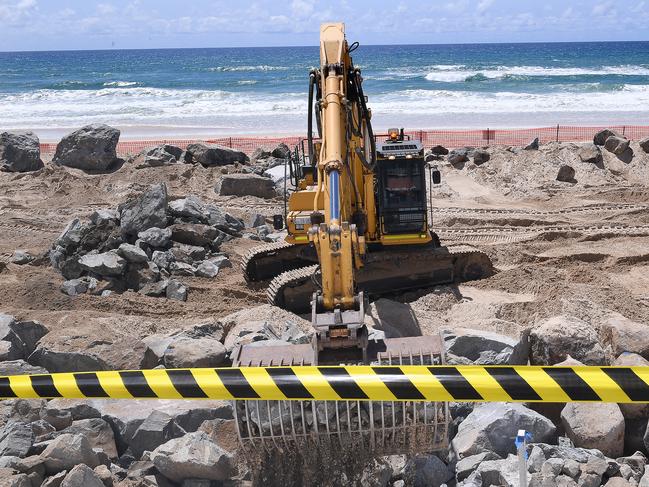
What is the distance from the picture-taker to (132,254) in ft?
35.1

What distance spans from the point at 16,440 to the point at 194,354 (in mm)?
2090

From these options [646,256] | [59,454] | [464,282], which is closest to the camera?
[59,454]

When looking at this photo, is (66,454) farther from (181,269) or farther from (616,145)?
(616,145)

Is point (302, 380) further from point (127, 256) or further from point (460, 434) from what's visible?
point (127, 256)

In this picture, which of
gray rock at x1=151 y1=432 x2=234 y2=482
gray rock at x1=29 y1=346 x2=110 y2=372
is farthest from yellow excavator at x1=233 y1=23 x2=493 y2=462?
gray rock at x1=29 y1=346 x2=110 y2=372

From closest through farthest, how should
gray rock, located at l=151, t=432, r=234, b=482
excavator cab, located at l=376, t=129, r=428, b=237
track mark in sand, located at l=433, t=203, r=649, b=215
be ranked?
gray rock, located at l=151, t=432, r=234, b=482
excavator cab, located at l=376, t=129, r=428, b=237
track mark in sand, located at l=433, t=203, r=649, b=215

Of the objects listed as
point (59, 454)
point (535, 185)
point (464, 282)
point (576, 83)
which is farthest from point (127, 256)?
point (576, 83)

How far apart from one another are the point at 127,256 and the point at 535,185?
9654 millimetres

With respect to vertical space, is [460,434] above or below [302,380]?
below

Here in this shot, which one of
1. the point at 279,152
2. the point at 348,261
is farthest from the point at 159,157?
the point at 348,261

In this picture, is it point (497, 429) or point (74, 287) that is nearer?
point (497, 429)

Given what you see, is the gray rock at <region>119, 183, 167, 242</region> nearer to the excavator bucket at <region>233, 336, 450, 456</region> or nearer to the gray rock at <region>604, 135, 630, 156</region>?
the excavator bucket at <region>233, 336, 450, 456</region>

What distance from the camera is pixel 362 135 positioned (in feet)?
28.6

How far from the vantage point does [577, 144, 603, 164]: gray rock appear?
1762cm
